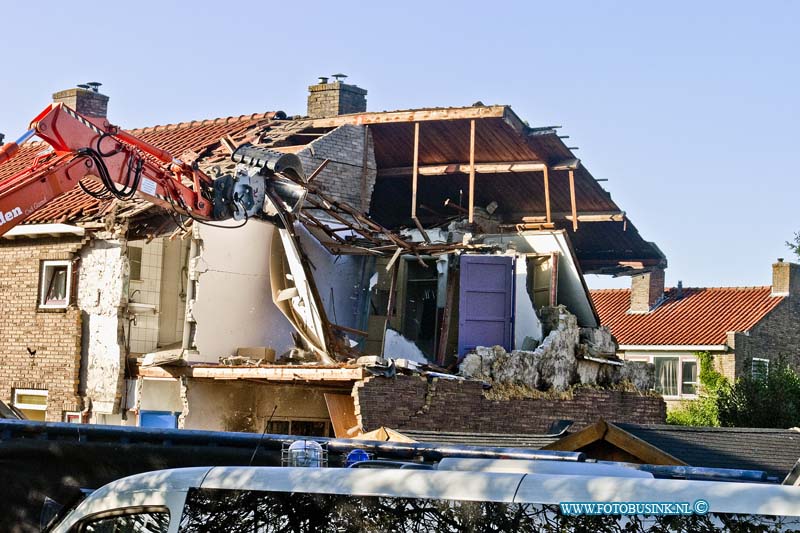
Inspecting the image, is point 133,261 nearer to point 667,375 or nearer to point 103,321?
point 103,321

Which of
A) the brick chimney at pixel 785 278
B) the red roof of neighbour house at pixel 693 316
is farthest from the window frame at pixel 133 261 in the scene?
the brick chimney at pixel 785 278

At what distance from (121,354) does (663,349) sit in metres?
21.2

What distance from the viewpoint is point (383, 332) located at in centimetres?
Result: 2364

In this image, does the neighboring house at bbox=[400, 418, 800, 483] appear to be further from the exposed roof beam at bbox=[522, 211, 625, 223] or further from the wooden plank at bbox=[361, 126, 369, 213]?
the wooden plank at bbox=[361, 126, 369, 213]

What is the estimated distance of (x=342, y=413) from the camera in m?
21.1

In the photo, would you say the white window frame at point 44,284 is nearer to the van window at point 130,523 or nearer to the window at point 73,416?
the window at point 73,416

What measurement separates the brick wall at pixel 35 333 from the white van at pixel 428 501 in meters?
15.4

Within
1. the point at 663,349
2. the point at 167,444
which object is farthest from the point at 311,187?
the point at 663,349

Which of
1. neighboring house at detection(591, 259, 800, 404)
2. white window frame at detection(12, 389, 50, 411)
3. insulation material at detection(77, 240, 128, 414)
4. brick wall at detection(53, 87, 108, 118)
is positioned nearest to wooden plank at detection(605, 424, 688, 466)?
insulation material at detection(77, 240, 128, 414)

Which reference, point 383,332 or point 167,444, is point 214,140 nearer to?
point 383,332

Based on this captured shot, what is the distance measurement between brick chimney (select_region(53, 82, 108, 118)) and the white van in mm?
22651

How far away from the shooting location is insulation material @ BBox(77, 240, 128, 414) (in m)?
22.1

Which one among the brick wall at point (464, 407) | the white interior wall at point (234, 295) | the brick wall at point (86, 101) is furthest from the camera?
the brick wall at point (86, 101)

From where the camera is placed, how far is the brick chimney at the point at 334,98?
2775 centimetres
